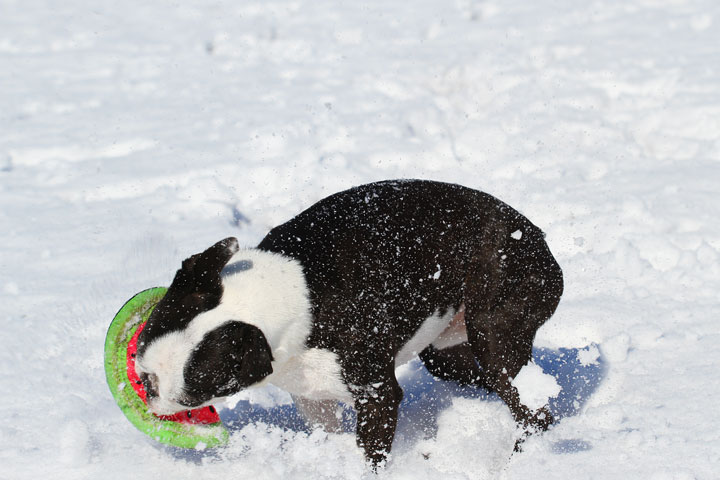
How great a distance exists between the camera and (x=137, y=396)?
3443 mm

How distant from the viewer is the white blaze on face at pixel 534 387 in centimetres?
382

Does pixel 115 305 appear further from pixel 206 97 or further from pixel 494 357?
pixel 206 97

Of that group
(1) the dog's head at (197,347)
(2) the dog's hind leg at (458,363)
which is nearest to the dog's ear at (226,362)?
(1) the dog's head at (197,347)

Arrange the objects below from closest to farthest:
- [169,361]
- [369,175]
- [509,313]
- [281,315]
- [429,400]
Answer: [169,361]
[281,315]
[509,313]
[429,400]
[369,175]

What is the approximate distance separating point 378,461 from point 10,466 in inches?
61.8

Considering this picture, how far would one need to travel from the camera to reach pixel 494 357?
12.4ft

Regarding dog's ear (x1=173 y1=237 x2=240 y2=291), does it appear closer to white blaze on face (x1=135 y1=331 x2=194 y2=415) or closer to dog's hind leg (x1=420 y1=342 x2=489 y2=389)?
white blaze on face (x1=135 y1=331 x2=194 y2=415)

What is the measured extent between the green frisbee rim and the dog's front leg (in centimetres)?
64

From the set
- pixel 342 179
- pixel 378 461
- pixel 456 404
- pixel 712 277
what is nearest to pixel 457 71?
pixel 342 179

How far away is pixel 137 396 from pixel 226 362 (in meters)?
0.66

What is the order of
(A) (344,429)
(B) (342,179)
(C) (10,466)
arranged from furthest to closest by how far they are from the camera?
(B) (342,179)
(A) (344,429)
(C) (10,466)

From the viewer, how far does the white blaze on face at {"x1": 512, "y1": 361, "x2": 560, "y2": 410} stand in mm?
3822

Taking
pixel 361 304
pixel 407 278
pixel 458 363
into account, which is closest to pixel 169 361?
pixel 361 304

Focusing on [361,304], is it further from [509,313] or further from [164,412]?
[164,412]
